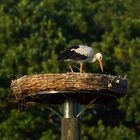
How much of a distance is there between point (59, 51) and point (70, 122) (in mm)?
15893

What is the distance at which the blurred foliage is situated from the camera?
2902 cm

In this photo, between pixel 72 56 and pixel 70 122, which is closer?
pixel 70 122

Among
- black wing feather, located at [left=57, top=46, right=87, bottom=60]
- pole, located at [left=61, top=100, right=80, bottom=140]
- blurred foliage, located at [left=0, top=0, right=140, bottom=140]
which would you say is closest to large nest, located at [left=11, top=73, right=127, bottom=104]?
pole, located at [left=61, top=100, right=80, bottom=140]

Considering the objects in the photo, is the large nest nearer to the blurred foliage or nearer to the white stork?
the white stork

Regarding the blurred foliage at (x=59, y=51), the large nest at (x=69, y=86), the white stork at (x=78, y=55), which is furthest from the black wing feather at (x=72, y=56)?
the blurred foliage at (x=59, y=51)

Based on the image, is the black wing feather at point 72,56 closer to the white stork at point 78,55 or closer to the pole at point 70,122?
the white stork at point 78,55

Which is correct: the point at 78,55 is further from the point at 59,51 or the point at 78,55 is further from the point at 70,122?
the point at 59,51

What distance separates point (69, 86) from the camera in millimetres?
14922

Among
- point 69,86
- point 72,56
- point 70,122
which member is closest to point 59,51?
point 72,56

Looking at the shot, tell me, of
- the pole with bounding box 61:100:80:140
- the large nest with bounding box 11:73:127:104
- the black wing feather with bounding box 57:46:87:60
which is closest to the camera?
the large nest with bounding box 11:73:127:104

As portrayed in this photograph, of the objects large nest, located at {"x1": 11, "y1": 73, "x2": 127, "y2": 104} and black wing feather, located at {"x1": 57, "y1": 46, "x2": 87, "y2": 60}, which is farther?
black wing feather, located at {"x1": 57, "y1": 46, "x2": 87, "y2": 60}

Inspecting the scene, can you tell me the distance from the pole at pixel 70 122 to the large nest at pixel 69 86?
0.15 meters

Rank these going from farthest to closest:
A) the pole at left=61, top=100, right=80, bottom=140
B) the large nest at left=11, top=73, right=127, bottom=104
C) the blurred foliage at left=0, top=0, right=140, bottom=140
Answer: the blurred foliage at left=0, top=0, right=140, bottom=140
the pole at left=61, top=100, right=80, bottom=140
the large nest at left=11, top=73, right=127, bottom=104

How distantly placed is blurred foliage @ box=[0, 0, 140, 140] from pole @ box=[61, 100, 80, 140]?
39.5ft
